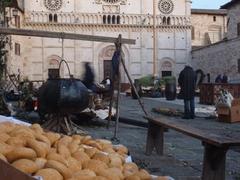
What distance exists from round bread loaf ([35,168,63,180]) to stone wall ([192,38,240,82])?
34304mm

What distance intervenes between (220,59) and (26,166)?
38.8 meters

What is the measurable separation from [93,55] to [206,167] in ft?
138

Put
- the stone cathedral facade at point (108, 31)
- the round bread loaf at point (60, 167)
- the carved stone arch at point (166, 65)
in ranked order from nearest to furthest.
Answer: the round bread loaf at point (60, 167)
the stone cathedral facade at point (108, 31)
the carved stone arch at point (166, 65)

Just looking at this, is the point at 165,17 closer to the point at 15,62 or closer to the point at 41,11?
the point at 41,11

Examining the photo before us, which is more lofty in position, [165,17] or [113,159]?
[165,17]

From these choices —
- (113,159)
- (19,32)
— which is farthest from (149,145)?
(113,159)

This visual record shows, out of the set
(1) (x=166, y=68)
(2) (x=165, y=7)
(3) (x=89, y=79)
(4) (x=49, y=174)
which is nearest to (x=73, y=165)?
(4) (x=49, y=174)

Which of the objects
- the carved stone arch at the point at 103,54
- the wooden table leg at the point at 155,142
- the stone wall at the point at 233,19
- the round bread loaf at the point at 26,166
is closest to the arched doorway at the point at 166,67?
the carved stone arch at the point at 103,54

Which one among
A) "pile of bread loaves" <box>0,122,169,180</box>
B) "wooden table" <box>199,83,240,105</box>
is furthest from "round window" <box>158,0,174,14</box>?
"pile of bread loaves" <box>0,122,169,180</box>

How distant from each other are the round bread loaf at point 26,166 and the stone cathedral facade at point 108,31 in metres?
42.9

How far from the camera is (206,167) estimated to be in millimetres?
5500

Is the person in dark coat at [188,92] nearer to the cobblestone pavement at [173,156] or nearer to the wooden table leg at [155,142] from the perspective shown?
the cobblestone pavement at [173,156]

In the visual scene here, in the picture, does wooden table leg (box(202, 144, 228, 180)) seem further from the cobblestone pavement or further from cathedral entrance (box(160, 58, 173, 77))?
cathedral entrance (box(160, 58, 173, 77))

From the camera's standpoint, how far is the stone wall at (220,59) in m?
37.8
